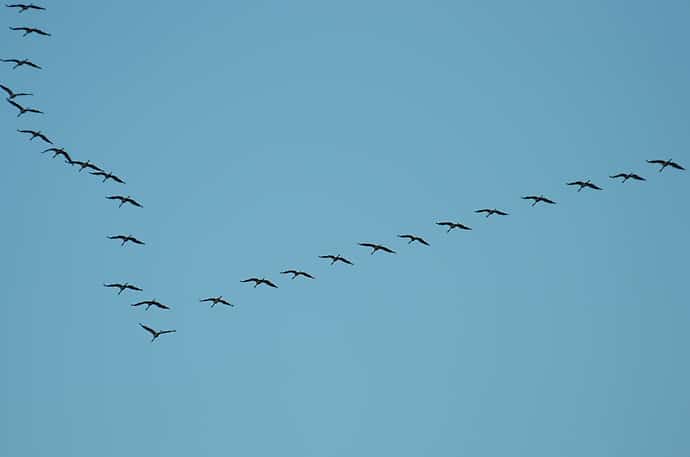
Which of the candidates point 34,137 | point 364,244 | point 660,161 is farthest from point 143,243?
point 660,161

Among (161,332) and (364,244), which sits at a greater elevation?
(364,244)

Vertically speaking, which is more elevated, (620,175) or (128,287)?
(620,175)

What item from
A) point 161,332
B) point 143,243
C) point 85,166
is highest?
point 85,166

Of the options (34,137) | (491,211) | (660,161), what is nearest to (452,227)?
(491,211)

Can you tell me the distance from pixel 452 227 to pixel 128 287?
1988 inches

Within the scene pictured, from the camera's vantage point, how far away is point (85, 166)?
159125 mm

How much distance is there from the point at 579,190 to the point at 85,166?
7442cm

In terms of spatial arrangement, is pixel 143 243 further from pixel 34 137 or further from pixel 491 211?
pixel 491 211

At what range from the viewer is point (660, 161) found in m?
157

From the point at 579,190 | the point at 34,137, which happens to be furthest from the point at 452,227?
the point at 34,137

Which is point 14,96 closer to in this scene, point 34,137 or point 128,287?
point 34,137

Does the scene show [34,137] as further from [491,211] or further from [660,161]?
[660,161]

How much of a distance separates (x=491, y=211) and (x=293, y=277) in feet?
107

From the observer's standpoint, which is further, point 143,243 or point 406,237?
point 406,237
